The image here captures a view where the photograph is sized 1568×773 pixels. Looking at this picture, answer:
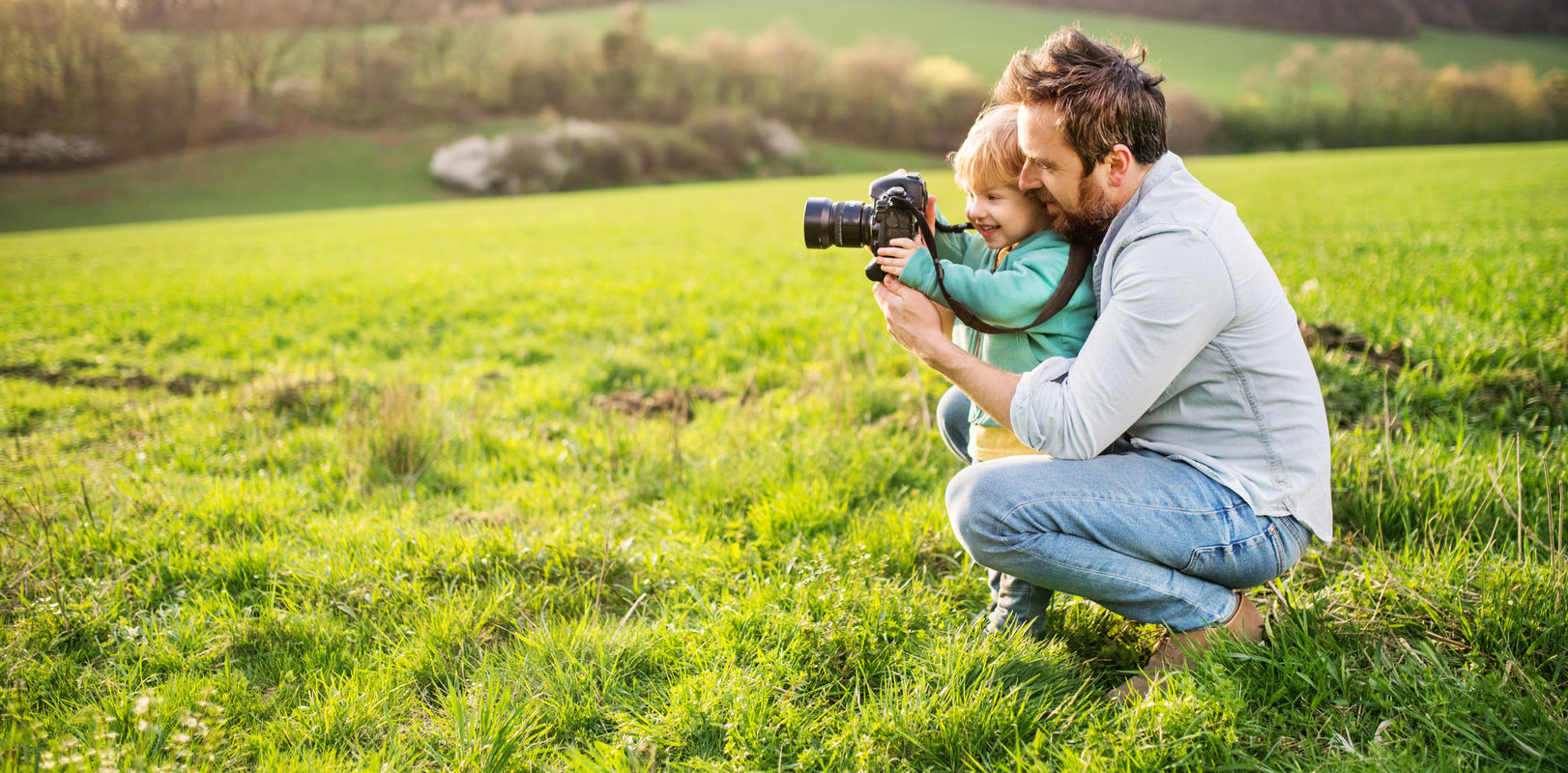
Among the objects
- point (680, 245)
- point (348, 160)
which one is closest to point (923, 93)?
point (348, 160)

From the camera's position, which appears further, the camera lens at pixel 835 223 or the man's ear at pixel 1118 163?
the camera lens at pixel 835 223

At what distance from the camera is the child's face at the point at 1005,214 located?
→ 8.95ft

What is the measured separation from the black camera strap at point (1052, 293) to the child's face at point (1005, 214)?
177 millimetres

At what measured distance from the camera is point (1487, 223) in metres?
12.0

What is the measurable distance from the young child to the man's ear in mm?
248

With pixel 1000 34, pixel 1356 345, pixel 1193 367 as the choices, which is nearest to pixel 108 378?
pixel 1193 367

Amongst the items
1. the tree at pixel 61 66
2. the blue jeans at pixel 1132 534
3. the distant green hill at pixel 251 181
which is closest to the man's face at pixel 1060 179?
the blue jeans at pixel 1132 534

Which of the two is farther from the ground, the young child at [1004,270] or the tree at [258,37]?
the tree at [258,37]

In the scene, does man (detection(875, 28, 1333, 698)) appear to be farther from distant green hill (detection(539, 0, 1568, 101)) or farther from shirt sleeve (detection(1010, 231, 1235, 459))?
distant green hill (detection(539, 0, 1568, 101))

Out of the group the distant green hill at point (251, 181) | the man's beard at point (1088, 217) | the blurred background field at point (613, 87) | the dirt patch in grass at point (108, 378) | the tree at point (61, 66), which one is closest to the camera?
the man's beard at point (1088, 217)

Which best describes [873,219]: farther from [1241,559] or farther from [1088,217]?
[1241,559]

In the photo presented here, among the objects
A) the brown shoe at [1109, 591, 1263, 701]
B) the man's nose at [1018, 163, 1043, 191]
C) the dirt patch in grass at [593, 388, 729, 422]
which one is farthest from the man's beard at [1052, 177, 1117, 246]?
the dirt patch in grass at [593, 388, 729, 422]

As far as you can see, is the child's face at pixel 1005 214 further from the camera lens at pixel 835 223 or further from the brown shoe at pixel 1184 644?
the brown shoe at pixel 1184 644

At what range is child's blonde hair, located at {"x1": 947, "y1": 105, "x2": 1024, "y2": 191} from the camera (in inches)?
104
